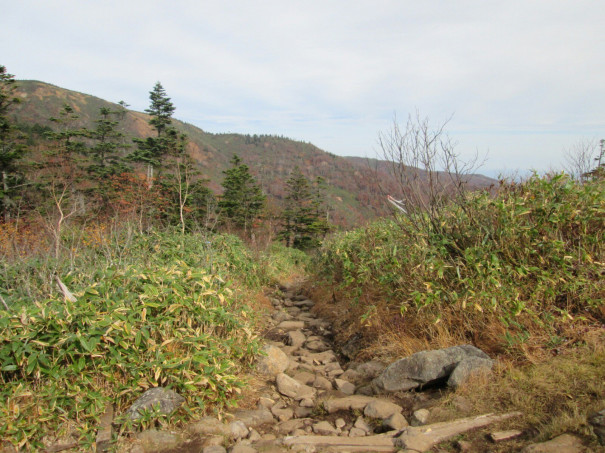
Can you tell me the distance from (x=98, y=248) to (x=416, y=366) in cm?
565

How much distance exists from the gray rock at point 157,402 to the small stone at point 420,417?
6.30ft

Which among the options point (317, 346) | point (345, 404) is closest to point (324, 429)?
point (345, 404)

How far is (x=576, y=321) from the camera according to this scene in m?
3.63

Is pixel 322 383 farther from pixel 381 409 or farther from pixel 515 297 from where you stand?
pixel 515 297

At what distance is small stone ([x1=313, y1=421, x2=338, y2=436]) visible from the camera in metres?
3.13

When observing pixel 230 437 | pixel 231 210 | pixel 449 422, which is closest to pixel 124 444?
pixel 230 437

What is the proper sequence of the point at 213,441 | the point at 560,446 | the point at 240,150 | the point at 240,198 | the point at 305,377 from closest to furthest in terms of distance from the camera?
the point at 560,446
the point at 213,441
the point at 305,377
the point at 240,198
the point at 240,150

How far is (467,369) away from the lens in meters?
3.36

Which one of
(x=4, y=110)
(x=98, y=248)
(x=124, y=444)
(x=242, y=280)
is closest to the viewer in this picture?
(x=124, y=444)

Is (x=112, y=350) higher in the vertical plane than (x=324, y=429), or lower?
higher

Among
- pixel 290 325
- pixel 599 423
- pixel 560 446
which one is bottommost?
pixel 290 325

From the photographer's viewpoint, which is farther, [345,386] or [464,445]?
[345,386]

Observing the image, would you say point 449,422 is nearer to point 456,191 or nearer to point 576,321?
point 576,321

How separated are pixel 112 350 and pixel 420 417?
2550mm
